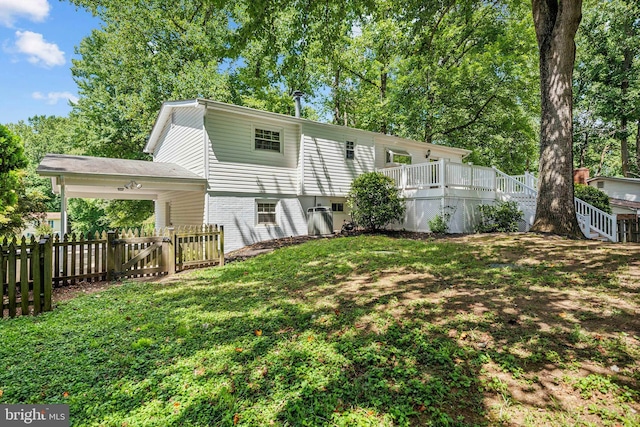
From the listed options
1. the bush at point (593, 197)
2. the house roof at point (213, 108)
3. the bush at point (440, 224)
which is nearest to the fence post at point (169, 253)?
the house roof at point (213, 108)

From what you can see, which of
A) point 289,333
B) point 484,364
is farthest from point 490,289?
point 289,333

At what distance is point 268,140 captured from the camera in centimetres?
1335

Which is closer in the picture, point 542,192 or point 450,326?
point 450,326

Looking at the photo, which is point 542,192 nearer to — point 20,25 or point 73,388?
point 73,388

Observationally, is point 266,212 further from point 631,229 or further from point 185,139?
point 631,229

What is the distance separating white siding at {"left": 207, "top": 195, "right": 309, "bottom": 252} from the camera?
38.6 ft

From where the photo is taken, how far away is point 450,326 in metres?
3.37

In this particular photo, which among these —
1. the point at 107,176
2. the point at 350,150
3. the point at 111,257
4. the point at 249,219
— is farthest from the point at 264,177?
the point at 111,257

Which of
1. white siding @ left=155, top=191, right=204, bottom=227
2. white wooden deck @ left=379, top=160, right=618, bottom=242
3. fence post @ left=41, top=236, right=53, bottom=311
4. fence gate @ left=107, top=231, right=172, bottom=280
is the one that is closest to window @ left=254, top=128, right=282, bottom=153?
white siding @ left=155, top=191, right=204, bottom=227

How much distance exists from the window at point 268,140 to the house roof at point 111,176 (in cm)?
301

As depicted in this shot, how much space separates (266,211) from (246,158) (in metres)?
2.40

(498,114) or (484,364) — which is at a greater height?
(498,114)

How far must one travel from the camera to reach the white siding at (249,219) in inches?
464

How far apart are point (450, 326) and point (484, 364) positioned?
2.24ft
